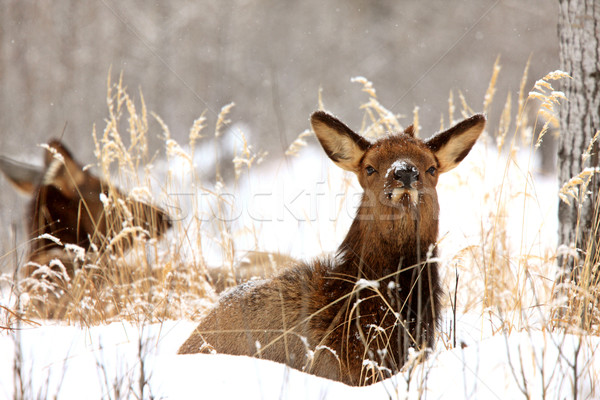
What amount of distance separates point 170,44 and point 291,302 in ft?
43.3

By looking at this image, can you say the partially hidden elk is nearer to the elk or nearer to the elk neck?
the elk

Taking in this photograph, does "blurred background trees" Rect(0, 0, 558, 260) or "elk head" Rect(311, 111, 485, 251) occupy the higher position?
"blurred background trees" Rect(0, 0, 558, 260)

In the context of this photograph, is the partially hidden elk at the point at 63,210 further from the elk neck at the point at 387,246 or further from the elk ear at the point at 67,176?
the elk neck at the point at 387,246

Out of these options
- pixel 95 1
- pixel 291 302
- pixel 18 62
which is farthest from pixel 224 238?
pixel 95 1

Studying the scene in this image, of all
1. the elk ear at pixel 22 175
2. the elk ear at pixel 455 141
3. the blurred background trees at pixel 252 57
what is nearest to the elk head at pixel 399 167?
the elk ear at pixel 455 141

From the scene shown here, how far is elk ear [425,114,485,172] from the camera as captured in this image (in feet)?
13.2

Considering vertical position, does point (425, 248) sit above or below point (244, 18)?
below

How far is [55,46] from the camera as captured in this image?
41.4 ft

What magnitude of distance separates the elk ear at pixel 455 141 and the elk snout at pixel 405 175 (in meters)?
0.60

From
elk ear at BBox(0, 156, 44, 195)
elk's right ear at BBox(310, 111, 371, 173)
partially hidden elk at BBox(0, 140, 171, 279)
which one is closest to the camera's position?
elk's right ear at BBox(310, 111, 371, 173)

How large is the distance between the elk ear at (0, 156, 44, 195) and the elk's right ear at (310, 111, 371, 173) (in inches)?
169

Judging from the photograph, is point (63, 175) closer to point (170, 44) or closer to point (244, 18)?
point (170, 44)

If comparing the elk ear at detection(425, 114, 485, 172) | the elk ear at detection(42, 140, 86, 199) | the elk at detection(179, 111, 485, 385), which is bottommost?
the elk at detection(179, 111, 485, 385)

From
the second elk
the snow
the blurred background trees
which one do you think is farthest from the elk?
the blurred background trees
